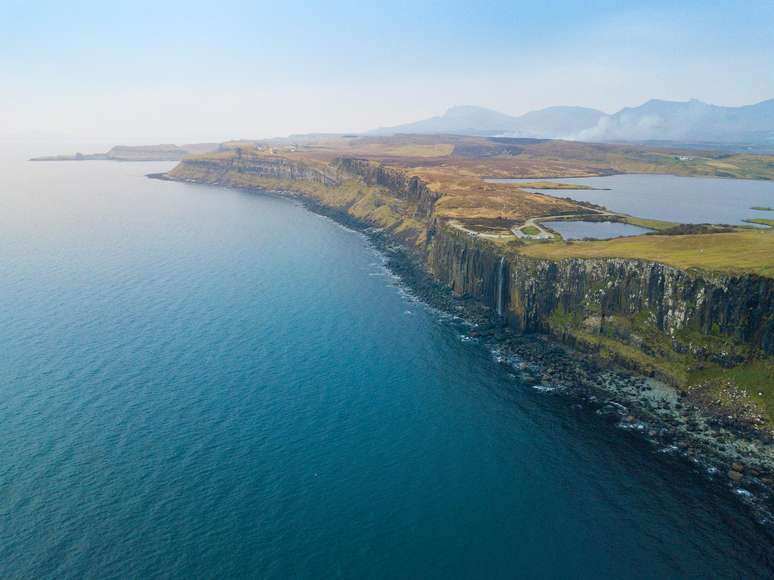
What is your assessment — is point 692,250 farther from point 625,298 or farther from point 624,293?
point 625,298

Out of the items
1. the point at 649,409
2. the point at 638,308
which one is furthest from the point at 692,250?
the point at 649,409

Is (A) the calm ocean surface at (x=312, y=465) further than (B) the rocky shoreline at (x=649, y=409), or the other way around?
(B) the rocky shoreline at (x=649, y=409)

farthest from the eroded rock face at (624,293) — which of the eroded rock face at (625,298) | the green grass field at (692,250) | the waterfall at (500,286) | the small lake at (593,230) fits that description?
the small lake at (593,230)

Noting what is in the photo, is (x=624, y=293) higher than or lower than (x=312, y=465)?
higher

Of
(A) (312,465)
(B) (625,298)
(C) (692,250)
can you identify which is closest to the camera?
(A) (312,465)

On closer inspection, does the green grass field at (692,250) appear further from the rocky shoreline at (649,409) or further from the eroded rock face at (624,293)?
the rocky shoreline at (649,409)

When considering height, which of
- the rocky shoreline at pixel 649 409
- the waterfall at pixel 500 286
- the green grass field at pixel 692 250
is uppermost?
the green grass field at pixel 692 250
